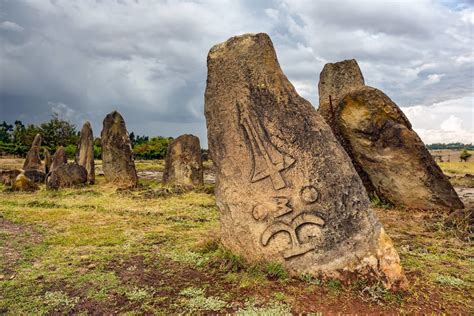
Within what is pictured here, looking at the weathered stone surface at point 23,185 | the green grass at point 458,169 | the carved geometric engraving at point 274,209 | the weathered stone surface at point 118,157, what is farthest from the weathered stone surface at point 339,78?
the green grass at point 458,169

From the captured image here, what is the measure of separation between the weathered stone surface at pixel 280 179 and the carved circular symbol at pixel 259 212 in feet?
0.05

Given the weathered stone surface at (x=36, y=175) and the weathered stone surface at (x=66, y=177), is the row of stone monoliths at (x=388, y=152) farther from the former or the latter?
the weathered stone surface at (x=36, y=175)

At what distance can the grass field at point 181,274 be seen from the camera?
5.38 metres

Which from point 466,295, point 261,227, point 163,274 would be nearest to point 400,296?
point 466,295

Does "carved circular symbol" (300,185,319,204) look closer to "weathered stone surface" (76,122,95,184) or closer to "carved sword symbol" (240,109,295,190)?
"carved sword symbol" (240,109,295,190)

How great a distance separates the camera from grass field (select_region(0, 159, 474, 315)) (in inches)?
212

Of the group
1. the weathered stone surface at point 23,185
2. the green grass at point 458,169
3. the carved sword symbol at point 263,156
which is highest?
the carved sword symbol at point 263,156

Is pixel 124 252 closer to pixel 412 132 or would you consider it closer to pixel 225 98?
pixel 225 98

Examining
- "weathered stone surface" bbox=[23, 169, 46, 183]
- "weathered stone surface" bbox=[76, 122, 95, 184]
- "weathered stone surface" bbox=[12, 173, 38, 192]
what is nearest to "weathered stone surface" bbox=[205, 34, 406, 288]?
"weathered stone surface" bbox=[12, 173, 38, 192]

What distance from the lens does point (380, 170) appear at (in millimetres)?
12500

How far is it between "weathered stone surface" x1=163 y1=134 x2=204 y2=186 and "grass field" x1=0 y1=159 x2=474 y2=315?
25.0 ft

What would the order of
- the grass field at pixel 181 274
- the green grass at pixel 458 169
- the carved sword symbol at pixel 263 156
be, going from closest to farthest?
the grass field at pixel 181 274
the carved sword symbol at pixel 263 156
the green grass at pixel 458 169

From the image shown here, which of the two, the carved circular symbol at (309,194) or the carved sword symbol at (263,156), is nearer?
the carved circular symbol at (309,194)

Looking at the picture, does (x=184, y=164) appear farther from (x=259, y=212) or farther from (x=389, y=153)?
(x=259, y=212)
